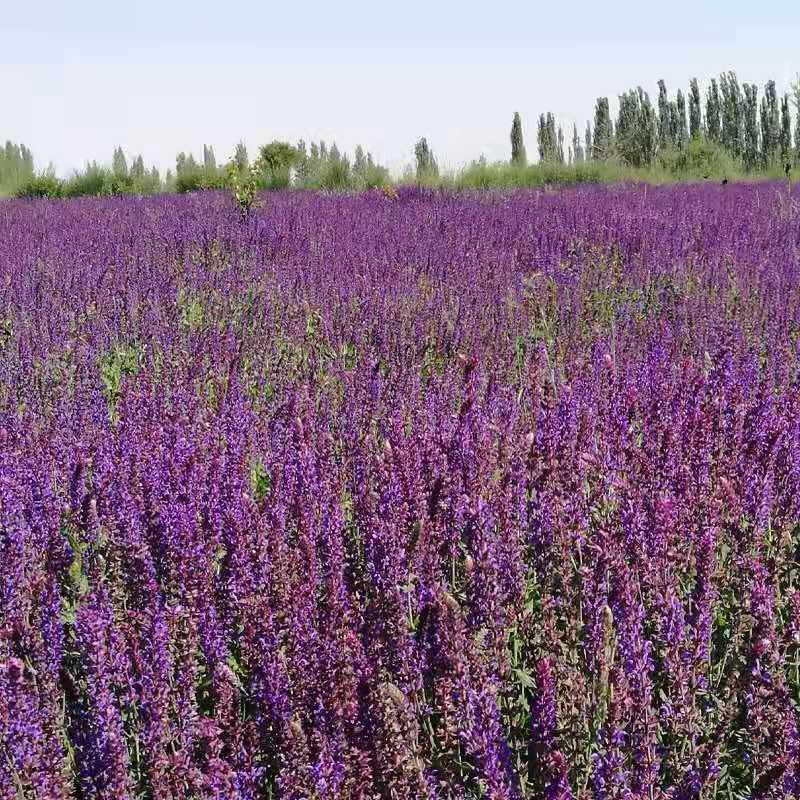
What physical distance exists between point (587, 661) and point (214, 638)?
→ 3.09ft

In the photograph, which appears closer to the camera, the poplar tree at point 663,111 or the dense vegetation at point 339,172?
the dense vegetation at point 339,172

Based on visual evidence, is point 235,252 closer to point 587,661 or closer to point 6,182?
point 587,661

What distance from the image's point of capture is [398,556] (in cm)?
232

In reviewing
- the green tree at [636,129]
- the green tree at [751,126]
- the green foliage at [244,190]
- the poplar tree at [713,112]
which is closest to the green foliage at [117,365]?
the green foliage at [244,190]

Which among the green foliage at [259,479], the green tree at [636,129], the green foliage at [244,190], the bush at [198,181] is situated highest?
the green tree at [636,129]

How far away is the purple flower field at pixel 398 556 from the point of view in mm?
1860

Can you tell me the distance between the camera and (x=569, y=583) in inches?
96.3

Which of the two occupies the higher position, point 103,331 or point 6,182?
point 6,182

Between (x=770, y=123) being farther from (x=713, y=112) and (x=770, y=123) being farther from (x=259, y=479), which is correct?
(x=259, y=479)

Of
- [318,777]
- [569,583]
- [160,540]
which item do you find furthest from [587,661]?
[160,540]

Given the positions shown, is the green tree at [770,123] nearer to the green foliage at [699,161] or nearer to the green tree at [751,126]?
the green tree at [751,126]

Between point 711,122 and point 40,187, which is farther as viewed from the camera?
point 711,122

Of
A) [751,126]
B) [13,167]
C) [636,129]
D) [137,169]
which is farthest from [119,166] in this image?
[751,126]

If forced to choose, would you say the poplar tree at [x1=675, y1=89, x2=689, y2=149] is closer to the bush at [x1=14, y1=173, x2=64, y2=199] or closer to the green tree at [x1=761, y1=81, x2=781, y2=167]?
the green tree at [x1=761, y1=81, x2=781, y2=167]
